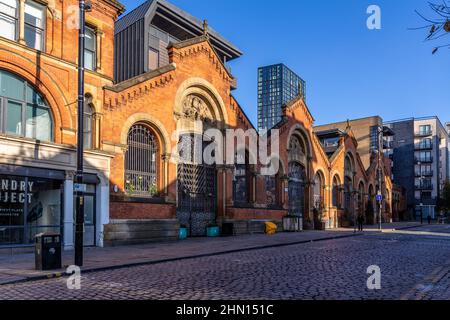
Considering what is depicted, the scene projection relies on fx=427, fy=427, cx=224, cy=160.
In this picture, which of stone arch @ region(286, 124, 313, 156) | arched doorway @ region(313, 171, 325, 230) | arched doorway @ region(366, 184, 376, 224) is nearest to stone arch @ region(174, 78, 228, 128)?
stone arch @ region(286, 124, 313, 156)

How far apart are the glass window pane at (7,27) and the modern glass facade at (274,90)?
66.3 m

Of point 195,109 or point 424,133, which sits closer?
point 195,109

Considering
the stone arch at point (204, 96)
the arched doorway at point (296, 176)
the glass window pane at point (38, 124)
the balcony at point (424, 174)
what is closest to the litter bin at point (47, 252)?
the glass window pane at point (38, 124)

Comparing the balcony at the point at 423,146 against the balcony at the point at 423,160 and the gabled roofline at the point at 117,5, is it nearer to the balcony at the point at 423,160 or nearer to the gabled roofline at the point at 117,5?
the balcony at the point at 423,160

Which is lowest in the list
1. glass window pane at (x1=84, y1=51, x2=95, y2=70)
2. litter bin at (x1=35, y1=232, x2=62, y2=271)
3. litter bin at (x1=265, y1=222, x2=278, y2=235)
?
litter bin at (x1=265, y1=222, x2=278, y2=235)

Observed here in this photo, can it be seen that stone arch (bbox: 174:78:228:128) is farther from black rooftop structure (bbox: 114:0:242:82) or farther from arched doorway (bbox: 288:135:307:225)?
arched doorway (bbox: 288:135:307:225)

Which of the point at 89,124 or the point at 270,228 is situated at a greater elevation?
the point at 89,124

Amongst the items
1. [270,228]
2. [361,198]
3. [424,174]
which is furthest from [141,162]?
[424,174]

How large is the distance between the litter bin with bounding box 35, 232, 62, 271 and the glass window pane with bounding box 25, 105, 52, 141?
6.49 metres

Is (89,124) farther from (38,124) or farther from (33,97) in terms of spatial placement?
(33,97)

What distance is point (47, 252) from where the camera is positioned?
11.8m

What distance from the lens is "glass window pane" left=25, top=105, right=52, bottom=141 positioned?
670 inches

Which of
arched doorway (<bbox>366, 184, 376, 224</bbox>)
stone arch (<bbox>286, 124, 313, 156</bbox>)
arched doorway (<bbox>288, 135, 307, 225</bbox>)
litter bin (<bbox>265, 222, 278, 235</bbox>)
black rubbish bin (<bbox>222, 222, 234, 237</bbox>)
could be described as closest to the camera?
black rubbish bin (<bbox>222, 222, 234, 237</bbox>)

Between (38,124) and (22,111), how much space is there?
34.1 inches
